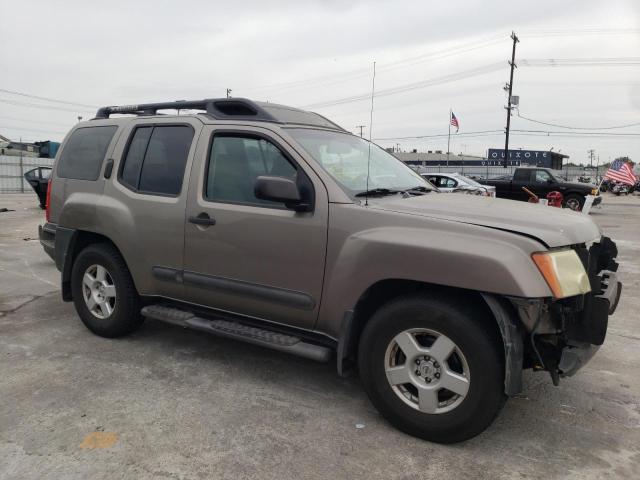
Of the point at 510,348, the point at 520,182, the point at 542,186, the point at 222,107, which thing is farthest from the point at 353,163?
the point at 520,182

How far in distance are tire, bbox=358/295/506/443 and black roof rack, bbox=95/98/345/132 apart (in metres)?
1.67

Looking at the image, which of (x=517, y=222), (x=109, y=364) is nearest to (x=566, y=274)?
(x=517, y=222)

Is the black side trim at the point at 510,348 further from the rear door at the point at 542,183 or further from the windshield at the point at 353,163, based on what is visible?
the rear door at the point at 542,183

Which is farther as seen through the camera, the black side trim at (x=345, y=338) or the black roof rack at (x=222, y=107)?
the black roof rack at (x=222, y=107)

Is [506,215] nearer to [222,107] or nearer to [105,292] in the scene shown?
[222,107]

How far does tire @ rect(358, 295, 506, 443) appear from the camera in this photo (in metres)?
2.69

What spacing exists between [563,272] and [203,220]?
234 centimetres

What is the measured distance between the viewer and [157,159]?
418cm

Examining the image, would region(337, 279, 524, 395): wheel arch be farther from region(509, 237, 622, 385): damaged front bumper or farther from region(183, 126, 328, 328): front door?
region(183, 126, 328, 328): front door

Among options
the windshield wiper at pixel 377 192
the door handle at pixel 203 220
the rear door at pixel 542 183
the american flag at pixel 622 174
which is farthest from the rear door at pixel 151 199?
the rear door at pixel 542 183

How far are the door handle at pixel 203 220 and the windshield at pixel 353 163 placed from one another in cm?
83

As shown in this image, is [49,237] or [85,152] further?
[49,237]

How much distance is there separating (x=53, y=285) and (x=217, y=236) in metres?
3.89

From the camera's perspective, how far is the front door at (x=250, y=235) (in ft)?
10.8
